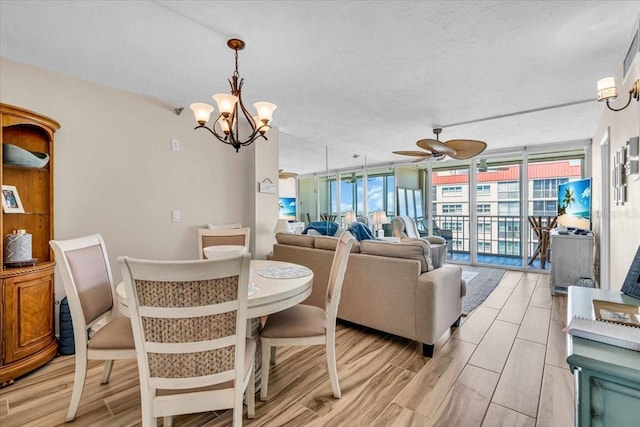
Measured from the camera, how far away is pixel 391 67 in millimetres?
2477

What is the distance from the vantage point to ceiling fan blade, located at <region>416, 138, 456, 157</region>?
3.48 meters

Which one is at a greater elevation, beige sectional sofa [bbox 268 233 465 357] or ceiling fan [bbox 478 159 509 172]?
ceiling fan [bbox 478 159 509 172]

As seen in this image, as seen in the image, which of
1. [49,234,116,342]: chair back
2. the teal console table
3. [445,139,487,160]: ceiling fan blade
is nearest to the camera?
the teal console table

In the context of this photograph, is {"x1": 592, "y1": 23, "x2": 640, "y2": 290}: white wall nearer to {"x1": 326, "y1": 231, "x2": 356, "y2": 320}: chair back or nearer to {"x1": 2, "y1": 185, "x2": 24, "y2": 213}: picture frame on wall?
{"x1": 326, "y1": 231, "x2": 356, "y2": 320}: chair back

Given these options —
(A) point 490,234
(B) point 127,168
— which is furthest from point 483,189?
(B) point 127,168

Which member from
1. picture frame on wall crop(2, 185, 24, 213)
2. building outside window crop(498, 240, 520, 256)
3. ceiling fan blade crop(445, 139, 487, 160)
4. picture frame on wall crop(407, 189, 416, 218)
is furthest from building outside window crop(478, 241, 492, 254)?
picture frame on wall crop(2, 185, 24, 213)

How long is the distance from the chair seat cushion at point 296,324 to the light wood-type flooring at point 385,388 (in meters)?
0.43

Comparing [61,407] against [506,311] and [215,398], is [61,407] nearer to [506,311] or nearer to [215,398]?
[215,398]

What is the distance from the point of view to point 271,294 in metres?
1.54

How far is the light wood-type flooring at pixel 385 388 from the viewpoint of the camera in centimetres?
167

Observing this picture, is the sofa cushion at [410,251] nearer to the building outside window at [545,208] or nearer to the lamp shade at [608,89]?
the lamp shade at [608,89]

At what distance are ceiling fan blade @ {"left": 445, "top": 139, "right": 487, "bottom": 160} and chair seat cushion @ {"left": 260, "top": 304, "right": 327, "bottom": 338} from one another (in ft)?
9.05

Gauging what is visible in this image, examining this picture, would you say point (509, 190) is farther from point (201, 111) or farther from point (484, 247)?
point (201, 111)

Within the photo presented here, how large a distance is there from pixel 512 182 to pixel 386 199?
2.67 meters
